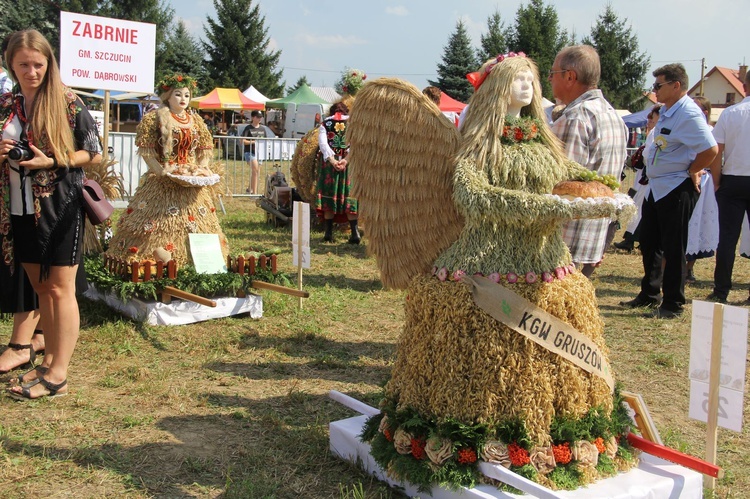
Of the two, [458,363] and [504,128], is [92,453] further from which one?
[504,128]

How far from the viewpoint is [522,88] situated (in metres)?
3.02

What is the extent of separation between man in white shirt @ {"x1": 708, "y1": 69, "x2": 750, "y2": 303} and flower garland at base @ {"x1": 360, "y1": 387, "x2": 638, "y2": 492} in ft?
15.0

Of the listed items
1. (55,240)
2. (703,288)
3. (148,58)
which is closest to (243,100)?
(148,58)

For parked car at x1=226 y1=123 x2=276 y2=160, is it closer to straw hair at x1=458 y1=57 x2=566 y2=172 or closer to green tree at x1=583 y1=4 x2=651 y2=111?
straw hair at x1=458 y1=57 x2=566 y2=172

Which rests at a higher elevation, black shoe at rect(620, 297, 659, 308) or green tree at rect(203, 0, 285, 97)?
green tree at rect(203, 0, 285, 97)

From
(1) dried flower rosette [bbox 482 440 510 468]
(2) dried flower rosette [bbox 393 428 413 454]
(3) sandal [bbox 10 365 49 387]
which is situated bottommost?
(3) sandal [bbox 10 365 49 387]

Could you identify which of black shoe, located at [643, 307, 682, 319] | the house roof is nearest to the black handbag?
black shoe, located at [643, 307, 682, 319]

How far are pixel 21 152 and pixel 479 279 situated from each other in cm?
255

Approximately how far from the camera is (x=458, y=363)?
2814 mm

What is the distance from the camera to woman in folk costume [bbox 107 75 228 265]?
226 inches

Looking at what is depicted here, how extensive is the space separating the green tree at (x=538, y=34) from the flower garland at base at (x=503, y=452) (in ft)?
124

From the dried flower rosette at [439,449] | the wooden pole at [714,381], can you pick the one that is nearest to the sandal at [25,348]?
the dried flower rosette at [439,449]

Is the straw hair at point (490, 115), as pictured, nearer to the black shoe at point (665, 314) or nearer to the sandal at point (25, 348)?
the sandal at point (25, 348)

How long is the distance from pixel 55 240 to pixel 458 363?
7.95ft
